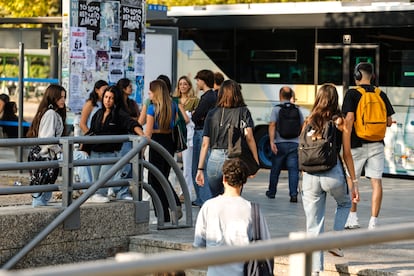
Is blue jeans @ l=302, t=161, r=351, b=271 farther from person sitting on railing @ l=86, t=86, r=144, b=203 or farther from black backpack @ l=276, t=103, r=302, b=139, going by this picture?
black backpack @ l=276, t=103, r=302, b=139

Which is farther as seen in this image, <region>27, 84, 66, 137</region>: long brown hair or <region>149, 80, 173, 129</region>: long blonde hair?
<region>149, 80, 173, 129</region>: long blonde hair

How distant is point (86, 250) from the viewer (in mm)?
10633

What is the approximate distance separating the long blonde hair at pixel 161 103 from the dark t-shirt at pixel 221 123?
0.90m

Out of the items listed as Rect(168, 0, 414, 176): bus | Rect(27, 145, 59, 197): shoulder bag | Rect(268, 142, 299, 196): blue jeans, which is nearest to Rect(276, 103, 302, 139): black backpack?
Rect(268, 142, 299, 196): blue jeans

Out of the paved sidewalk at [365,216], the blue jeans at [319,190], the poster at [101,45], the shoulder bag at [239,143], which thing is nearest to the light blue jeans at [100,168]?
the shoulder bag at [239,143]

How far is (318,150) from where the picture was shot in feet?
30.2

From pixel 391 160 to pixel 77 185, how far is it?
923 centimetres

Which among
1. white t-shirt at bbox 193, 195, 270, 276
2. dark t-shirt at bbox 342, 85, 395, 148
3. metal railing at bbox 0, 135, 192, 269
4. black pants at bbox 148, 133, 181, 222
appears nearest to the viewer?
white t-shirt at bbox 193, 195, 270, 276

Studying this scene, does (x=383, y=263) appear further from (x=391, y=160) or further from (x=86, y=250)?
(x=391, y=160)

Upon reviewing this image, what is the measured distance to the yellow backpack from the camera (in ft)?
34.9

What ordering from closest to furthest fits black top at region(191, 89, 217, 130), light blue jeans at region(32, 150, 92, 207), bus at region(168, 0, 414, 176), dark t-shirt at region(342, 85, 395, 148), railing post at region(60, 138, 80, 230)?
1. railing post at region(60, 138, 80, 230)
2. dark t-shirt at region(342, 85, 395, 148)
3. light blue jeans at region(32, 150, 92, 207)
4. black top at region(191, 89, 217, 130)
5. bus at region(168, 0, 414, 176)

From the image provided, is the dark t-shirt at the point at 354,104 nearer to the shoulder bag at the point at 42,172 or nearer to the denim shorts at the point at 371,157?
the denim shorts at the point at 371,157

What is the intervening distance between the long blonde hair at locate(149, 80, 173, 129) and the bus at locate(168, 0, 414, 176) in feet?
24.3

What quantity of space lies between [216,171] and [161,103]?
4.09 ft
